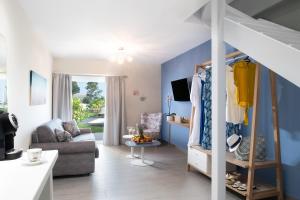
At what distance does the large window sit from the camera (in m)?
6.37

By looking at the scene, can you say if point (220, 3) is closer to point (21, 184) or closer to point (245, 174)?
point (21, 184)

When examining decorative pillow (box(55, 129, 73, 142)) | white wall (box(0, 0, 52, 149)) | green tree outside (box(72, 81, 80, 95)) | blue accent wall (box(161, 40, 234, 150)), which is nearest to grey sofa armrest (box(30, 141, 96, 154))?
decorative pillow (box(55, 129, 73, 142))

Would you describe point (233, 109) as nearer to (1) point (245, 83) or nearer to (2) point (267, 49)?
(1) point (245, 83)

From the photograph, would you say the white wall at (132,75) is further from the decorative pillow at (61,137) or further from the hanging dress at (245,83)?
the hanging dress at (245,83)

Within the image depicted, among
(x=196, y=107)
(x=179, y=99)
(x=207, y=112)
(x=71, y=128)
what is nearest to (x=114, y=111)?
(x=71, y=128)

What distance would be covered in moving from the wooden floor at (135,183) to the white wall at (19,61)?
0.98 m

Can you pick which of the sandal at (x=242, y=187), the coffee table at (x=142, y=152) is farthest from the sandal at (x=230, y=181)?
the coffee table at (x=142, y=152)

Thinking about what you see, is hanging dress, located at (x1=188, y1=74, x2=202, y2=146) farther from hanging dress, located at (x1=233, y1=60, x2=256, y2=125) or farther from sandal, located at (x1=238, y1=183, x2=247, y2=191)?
sandal, located at (x1=238, y1=183, x2=247, y2=191)

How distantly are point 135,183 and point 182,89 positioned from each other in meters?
2.55

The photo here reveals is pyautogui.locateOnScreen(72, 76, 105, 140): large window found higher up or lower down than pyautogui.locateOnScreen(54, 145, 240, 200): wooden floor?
higher up

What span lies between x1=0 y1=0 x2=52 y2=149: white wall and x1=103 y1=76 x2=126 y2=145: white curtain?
2.68 meters

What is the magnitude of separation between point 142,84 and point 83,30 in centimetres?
322

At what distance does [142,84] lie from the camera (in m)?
6.61

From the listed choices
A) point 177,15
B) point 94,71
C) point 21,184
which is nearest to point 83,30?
point 177,15
